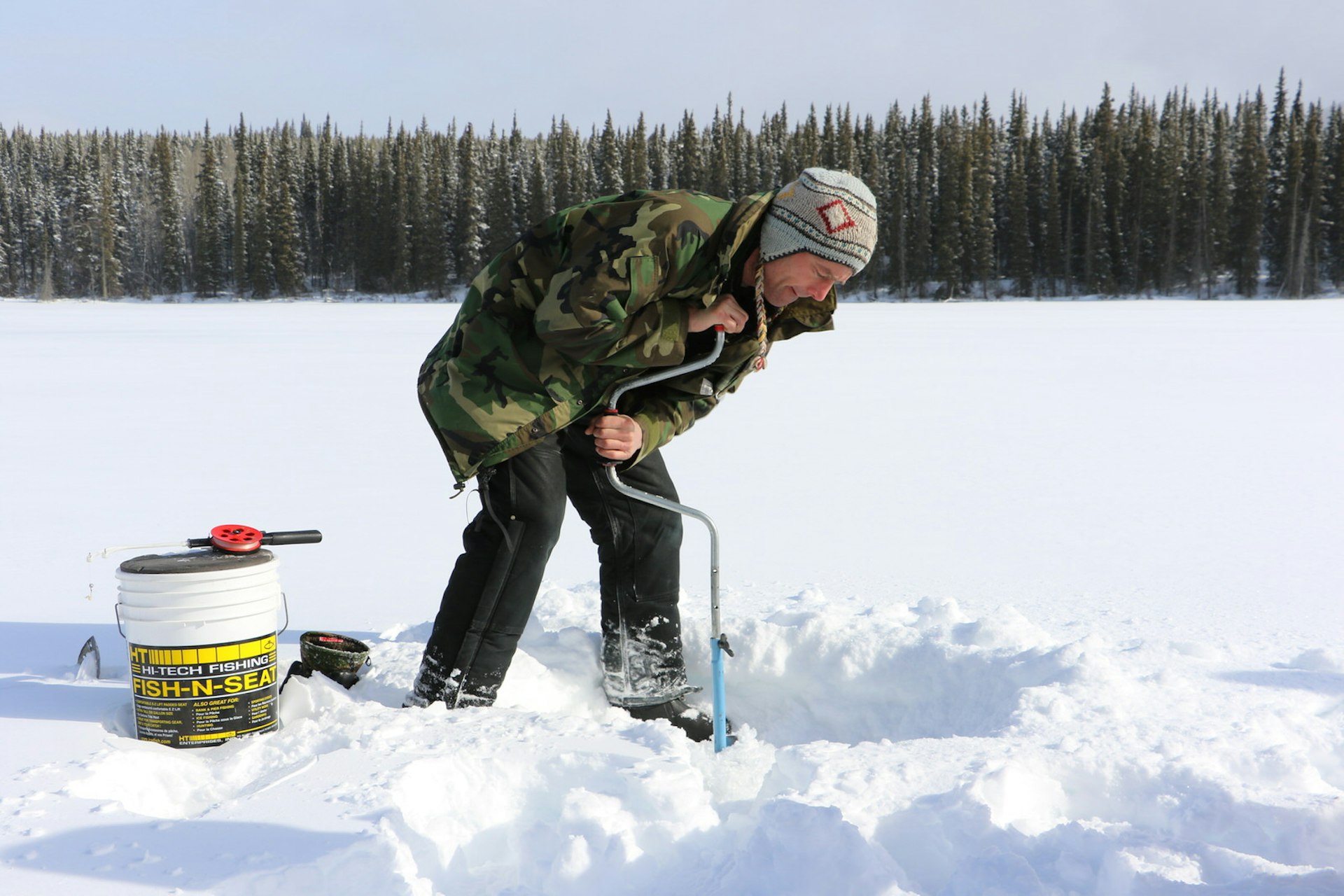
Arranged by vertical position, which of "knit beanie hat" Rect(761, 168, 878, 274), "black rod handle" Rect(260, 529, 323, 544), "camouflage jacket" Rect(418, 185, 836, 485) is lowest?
"black rod handle" Rect(260, 529, 323, 544)

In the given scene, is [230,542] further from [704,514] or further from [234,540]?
[704,514]

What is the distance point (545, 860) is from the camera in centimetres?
152

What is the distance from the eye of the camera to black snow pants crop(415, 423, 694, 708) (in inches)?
86.6

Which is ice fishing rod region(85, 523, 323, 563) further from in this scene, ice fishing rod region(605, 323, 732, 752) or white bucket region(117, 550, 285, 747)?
ice fishing rod region(605, 323, 732, 752)

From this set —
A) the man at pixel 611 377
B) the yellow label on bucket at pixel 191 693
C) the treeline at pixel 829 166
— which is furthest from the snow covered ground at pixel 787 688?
the treeline at pixel 829 166

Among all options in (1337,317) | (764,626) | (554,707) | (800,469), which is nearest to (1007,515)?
(800,469)

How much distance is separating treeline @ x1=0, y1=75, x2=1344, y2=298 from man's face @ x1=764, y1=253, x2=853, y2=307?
4619cm

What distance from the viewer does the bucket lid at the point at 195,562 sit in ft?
6.31

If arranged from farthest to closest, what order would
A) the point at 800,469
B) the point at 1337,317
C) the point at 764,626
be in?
1. the point at 1337,317
2. the point at 800,469
3. the point at 764,626

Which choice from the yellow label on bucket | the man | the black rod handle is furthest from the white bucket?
the man

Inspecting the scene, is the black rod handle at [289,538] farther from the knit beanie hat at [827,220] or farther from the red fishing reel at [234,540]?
the knit beanie hat at [827,220]

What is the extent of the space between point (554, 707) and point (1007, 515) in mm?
2737

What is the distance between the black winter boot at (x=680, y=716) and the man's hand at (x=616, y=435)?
2.34 feet

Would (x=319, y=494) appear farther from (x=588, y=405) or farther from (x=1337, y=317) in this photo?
(x=1337, y=317)
